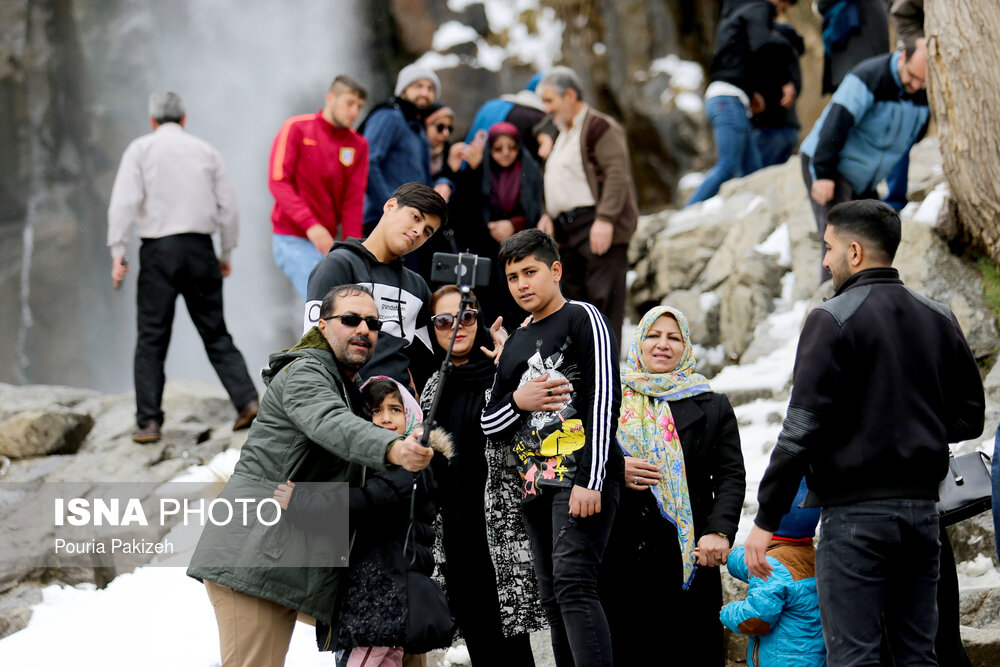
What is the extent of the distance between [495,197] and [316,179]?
1441mm

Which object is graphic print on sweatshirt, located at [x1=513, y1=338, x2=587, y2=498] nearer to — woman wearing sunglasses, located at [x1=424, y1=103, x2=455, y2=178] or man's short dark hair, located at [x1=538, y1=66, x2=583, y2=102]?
man's short dark hair, located at [x1=538, y1=66, x2=583, y2=102]

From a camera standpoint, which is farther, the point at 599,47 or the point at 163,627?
the point at 599,47

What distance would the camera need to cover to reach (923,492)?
3.18m

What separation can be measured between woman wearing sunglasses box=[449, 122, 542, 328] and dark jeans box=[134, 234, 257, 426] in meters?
1.91

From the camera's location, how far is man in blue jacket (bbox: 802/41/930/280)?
21.3 ft

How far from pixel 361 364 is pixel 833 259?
172cm

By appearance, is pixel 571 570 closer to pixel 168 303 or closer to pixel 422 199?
pixel 422 199

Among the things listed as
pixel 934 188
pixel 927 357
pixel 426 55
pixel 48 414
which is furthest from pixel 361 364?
pixel 426 55

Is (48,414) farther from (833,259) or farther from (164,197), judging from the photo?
(833,259)

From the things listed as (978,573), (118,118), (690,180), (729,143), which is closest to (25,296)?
(118,118)

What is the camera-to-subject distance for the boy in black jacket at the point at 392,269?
A: 4.24 meters

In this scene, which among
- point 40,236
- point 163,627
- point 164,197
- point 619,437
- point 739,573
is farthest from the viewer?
point 40,236

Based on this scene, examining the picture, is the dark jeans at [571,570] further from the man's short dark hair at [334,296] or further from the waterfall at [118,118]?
the waterfall at [118,118]

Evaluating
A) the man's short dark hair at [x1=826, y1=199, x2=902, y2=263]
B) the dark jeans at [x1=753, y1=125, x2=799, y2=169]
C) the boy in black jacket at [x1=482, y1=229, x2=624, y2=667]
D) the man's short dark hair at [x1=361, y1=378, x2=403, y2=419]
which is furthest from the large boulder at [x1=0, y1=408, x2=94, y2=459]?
the dark jeans at [x1=753, y1=125, x2=799, y2=169]
